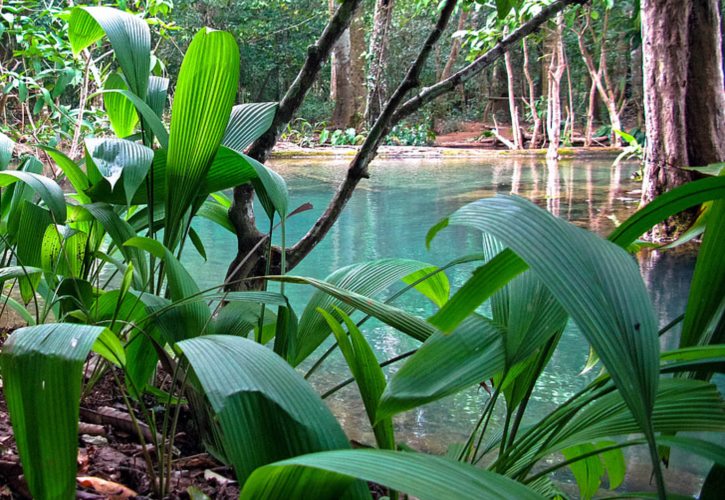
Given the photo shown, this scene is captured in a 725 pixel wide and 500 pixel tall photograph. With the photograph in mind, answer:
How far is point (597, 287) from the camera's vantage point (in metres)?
0.40

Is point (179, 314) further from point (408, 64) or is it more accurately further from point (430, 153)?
point (408, 64)

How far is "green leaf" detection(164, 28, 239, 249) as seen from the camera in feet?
2.88

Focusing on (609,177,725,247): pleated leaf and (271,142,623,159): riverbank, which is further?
(271,142,623,159): riverbank

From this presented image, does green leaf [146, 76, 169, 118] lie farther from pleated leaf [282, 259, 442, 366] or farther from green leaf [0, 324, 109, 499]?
green leaf [0, 324, 109, 499]

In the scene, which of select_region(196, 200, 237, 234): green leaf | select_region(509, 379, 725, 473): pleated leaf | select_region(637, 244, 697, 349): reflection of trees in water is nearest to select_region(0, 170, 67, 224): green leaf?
select_region(196, 200, 237, 234): green leaf

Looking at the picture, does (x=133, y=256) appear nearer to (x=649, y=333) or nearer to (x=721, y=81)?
(x=649, y=333)

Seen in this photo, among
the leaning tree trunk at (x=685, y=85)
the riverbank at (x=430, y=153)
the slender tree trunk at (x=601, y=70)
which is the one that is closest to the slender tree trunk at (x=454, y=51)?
the slender tree trunk at (x=601, y=70)

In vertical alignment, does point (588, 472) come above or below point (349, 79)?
below

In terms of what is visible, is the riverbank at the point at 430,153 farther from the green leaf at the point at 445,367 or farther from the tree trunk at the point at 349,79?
the green leaf at the point at 445,367

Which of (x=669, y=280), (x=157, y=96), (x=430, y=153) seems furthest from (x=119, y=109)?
(x=430, y=153)

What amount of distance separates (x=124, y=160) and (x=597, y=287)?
631 millimetres

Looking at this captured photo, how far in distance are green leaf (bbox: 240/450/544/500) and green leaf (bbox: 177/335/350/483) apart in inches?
1.8

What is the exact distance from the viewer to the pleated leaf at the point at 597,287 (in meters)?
0.37

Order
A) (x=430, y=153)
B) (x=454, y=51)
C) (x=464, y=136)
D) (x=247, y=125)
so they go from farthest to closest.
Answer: (x=464, y=136)
(x=454, y=51)
(x=430, y=153)
(x=247, y=125)
